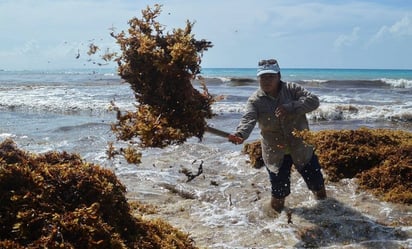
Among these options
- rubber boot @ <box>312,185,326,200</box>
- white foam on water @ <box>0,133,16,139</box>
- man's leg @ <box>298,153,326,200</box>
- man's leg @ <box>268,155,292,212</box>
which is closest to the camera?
man's leg @ <box>268,155,292,212</box>

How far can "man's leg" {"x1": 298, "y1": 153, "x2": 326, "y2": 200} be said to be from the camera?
229 inches

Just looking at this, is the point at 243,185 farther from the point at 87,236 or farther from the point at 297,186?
the point at 87,236

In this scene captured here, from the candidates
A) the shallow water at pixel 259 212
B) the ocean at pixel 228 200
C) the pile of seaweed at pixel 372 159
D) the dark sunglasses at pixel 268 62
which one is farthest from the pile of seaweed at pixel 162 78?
the pile of seaweed at pixel 372 159

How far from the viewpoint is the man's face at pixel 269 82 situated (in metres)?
5.36

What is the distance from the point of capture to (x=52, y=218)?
10.8ft

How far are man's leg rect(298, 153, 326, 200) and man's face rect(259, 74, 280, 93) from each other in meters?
1.14

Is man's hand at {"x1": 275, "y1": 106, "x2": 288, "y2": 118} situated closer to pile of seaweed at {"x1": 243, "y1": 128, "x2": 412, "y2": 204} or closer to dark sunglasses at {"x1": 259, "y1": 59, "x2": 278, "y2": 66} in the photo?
dark sunglasses at {"x1": 259, "y1": 59, "x2": 278, "y2": 66}

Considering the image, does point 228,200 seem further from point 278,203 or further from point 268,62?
point 268,62

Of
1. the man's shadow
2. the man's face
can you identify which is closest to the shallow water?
the man's shadow

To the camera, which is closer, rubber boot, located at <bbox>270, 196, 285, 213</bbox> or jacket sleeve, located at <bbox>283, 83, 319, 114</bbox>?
jacket sleeve, located at <bbox>283, 83, 319, 114</bbox>

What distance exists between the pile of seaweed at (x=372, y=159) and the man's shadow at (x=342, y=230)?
0.94 meters

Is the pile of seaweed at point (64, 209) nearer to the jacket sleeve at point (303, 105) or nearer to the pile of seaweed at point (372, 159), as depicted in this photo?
the jacket sleeve at point (303, 105)

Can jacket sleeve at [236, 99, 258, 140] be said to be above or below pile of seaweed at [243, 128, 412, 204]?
above

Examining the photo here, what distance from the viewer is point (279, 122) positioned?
5488 mm
